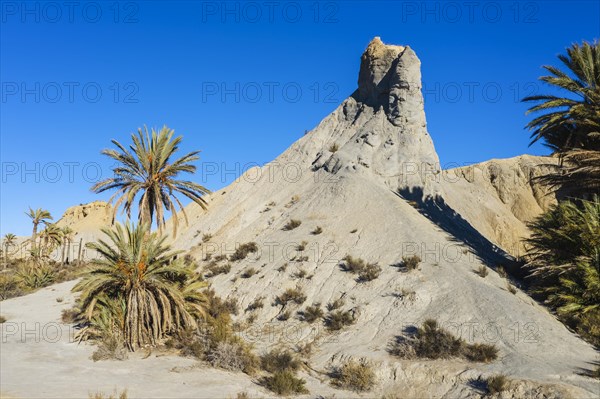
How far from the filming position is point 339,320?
1716 centimetres

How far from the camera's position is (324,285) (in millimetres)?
19781

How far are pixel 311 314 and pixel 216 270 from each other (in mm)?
7832

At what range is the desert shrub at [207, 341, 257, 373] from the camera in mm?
14281

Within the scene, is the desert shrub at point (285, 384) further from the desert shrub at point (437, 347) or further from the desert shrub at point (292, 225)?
the desert shrub at point (292, 225)

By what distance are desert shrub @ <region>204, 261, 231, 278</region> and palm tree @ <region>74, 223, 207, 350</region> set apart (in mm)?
6211

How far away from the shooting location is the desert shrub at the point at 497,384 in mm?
11195

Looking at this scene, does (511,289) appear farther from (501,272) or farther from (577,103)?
(577,103)

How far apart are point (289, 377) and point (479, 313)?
7.61 m

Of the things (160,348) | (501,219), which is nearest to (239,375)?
(160,348)

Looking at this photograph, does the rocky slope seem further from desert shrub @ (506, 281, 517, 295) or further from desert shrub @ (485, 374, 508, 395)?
desert shrub @ (506, 281, 517, 295)

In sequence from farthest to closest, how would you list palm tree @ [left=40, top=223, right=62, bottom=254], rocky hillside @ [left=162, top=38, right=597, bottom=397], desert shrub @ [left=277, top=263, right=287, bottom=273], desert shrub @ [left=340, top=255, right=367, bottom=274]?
palm tree @ [left=40, top=223, right=62, bottom=254] → desert shrub @ [left=277, top=263, right=287, bottom=273] → desert shrub @ [left=340, top=255, right=367, bottom=274] → rocky hillside @ [left=162, top=38, right=597, bottom=397]

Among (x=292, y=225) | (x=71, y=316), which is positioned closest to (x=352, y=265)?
(x=292, y=225)

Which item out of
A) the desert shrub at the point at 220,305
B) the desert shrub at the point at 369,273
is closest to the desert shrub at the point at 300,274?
the desert shrub at the point at 369,273

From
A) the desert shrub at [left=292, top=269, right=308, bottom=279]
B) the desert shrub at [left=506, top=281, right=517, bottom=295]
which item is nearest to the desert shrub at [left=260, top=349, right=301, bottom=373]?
the desert shrub at [left=292, top=269, right=308, bottom=279]
